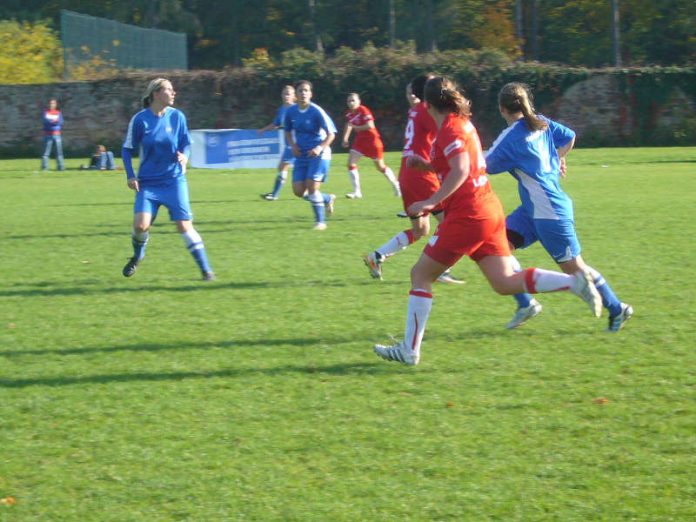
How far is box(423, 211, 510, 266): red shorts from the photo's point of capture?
5.89m

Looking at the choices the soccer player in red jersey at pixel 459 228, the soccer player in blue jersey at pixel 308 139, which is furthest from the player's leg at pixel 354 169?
the soccer player in red jersey at pixel 459 228

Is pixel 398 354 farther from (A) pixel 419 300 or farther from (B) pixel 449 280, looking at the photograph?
(B) pixel 449 280

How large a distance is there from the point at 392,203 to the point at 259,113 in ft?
65.1

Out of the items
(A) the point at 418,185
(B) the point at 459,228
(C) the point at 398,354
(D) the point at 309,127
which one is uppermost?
(D) the point at 309,127

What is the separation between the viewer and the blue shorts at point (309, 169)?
12.3 metres

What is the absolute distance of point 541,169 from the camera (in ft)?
21.5

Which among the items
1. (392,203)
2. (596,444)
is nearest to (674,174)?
(392,203)

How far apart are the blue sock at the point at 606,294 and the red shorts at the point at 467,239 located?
3.39ft

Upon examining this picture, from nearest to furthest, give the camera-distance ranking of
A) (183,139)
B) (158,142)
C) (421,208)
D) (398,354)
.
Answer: (421,208), (398,354), (158,142), (183,139)

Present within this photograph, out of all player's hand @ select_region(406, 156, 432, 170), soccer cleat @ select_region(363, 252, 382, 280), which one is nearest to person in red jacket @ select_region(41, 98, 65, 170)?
soccer cleat @ select_region(363, 252, 382, 280)

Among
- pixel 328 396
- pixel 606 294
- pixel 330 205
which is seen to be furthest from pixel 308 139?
pixel 328 396

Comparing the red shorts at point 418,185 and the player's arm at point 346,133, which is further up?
the player's arm at point 346,133

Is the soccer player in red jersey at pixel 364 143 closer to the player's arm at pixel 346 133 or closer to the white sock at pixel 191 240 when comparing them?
the player's arm at pixel 346 133

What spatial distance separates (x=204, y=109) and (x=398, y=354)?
30.5 m
